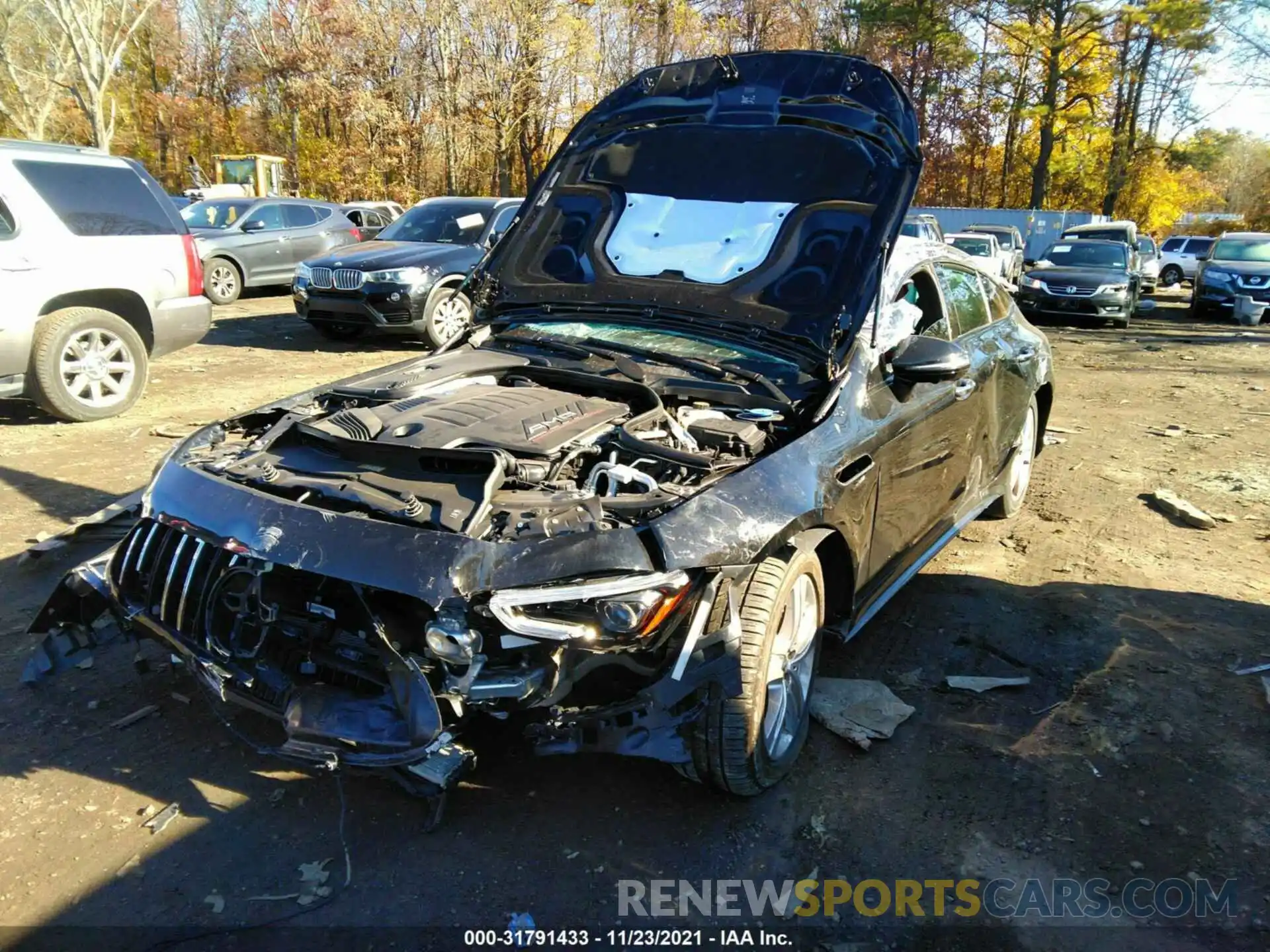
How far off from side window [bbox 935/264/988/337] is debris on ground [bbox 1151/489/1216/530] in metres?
2.03

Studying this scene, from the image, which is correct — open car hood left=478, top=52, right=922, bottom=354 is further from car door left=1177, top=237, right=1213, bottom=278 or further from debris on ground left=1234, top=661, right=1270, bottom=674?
car door left=1177, top=237, right=1213, bottom=278

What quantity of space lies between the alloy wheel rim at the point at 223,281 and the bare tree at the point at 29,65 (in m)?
18.3

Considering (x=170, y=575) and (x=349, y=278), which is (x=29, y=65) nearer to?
(x=349, y=278)

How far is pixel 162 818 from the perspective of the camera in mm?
2658

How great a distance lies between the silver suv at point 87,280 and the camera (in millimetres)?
6496

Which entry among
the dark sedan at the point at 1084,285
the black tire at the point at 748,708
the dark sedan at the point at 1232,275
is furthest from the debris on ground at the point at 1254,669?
the dark sedan at the point at 1232,275

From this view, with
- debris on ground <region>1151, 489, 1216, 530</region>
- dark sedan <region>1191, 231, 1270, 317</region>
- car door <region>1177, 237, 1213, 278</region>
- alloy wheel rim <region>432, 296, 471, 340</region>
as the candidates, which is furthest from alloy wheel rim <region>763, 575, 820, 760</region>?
car door <region>1177, 237, 1213, 278</region>

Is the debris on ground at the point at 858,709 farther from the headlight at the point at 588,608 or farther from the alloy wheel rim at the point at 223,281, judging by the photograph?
the alloy wheel rim at the point at 223,281

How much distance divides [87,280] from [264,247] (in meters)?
7.91

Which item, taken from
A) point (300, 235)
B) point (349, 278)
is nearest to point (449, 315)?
point (349, 278)

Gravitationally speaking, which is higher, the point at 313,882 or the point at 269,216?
the point at 269,216

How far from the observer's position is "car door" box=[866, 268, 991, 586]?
3.38m

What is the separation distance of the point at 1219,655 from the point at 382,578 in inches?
140

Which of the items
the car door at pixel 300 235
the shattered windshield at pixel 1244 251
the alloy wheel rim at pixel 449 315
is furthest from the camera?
the shattered windshield at pixel 1244 251
